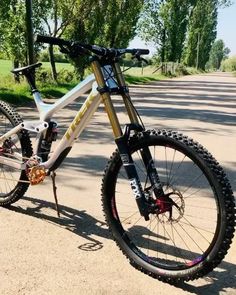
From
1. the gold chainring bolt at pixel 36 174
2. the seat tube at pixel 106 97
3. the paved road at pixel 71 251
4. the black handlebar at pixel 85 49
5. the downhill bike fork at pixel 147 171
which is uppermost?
the black handlebar at pixel 85 49

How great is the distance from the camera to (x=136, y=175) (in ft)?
10.8

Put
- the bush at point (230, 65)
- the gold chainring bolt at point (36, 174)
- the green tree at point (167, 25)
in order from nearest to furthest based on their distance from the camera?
the gold chainring bolt at point (36, 174) < the green tree at point (167, 25) < the bush at point (230, 65)

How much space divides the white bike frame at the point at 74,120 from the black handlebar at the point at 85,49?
237mm

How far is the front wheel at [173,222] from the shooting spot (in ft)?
9.39

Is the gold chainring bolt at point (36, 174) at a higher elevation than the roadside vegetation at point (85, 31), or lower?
lower

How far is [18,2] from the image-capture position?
19828 mm

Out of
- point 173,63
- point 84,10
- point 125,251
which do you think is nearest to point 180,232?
point 125,251

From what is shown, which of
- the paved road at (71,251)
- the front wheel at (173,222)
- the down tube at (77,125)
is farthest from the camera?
the down tube at (77,125)

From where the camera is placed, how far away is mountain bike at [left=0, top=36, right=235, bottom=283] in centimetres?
294

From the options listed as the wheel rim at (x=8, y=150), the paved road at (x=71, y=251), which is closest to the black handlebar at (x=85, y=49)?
the wheel rim at (x=8, y=150)

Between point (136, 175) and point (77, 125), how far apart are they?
71cm

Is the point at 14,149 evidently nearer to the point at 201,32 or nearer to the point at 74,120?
the point at 74,120

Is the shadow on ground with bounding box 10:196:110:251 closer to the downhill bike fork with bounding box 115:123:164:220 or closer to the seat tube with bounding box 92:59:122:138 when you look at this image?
the downhill bike fork with bounding box 115:123:164:220

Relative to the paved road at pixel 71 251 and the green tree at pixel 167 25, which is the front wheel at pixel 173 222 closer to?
the paved road at pixel 71 251
